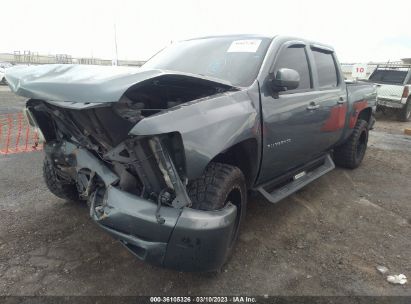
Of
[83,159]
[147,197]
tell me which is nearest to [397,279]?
[147,197]

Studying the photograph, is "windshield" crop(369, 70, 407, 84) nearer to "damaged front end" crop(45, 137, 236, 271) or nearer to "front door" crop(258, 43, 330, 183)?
"front door" crop(258, 43, 330, 183)

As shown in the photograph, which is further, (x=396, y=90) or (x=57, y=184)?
(x=396, y=90)

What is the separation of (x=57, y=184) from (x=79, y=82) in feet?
6.23

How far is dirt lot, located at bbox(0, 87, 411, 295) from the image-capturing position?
2.62 meters

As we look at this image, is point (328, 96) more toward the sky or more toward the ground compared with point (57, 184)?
more toward the sky

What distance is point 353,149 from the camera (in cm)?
551

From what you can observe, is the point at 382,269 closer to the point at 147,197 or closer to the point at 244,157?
the point at 244,157

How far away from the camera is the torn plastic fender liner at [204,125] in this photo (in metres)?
2.06

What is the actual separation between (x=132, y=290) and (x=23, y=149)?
4.82 m

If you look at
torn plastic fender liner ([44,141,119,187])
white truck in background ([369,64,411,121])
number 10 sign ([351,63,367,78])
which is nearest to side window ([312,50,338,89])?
torn plastic fender liner ([44,141,119,187])

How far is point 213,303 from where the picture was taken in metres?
2.46

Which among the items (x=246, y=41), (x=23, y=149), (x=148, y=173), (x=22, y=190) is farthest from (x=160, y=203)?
(x=23, y=149)

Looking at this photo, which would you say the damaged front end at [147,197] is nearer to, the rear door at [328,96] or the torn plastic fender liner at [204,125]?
the torn plastic fender liner at [204,125]

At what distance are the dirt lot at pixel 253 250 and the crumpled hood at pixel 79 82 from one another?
4.55 feet
